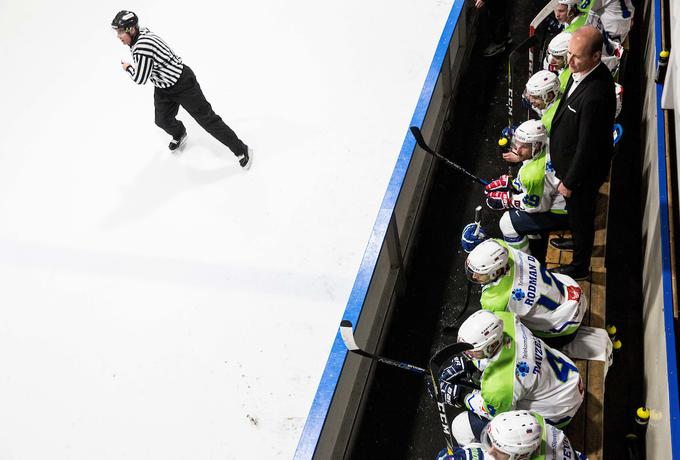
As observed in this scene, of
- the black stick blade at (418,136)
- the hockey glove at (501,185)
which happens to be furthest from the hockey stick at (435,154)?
the hockey glove at (501,185)

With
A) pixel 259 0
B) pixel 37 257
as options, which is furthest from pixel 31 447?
pixel 259 0

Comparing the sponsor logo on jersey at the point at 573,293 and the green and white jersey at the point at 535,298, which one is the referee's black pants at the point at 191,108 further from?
the sponsor logo on jersey at the point at 573,293

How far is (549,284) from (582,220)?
0.35 metres

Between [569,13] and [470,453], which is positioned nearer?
[470,453]

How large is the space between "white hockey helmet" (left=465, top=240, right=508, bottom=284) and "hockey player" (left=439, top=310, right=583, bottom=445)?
6.3 inches

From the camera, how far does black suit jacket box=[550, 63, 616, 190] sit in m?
2.32

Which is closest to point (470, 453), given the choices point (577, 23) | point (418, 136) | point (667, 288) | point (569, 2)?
point (667, 288)

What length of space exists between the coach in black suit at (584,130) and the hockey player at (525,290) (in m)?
0.32

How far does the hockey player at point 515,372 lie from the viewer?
2.16 metres

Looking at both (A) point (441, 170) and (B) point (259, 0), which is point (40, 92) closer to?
(B) point (259, 0)

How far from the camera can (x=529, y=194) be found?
277 cm

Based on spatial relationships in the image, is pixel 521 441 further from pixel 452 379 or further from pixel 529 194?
pixel 529 194

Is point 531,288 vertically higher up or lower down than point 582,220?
lower down

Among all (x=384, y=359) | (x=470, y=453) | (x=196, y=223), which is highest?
(x=470, y=453)
